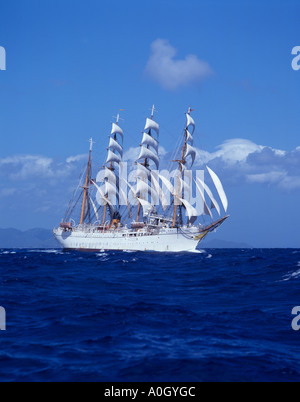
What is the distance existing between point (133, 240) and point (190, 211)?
13031mm

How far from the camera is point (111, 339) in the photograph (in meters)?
13.5

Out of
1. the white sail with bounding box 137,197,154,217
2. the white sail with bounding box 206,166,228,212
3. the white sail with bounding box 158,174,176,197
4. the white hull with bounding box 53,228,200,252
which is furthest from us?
the white sail with bounding box 137,197,154,217

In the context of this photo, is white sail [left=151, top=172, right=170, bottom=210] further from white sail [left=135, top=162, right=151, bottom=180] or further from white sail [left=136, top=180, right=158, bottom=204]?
white sail [left=135, top=162, right=151, bottom=180]

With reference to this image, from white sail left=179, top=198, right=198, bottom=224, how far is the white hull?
85.8 inches

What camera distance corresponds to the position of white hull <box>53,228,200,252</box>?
8556 cm

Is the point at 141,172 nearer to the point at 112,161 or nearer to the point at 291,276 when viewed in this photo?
the point at 112,161

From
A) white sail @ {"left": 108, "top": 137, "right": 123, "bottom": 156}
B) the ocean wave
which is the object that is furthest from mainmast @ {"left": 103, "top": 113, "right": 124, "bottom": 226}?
the ocean wave

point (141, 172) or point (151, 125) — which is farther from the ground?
point (151, 125)

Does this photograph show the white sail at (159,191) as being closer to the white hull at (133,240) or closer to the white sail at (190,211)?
the white sail at (190,211)

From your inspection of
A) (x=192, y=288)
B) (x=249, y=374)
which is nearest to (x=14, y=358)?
(x=249, y=374)

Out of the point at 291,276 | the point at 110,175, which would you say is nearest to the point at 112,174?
the point at 110,175

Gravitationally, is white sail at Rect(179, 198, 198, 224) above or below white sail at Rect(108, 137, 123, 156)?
below

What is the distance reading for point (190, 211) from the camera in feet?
283

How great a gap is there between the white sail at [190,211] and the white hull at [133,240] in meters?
2.18
